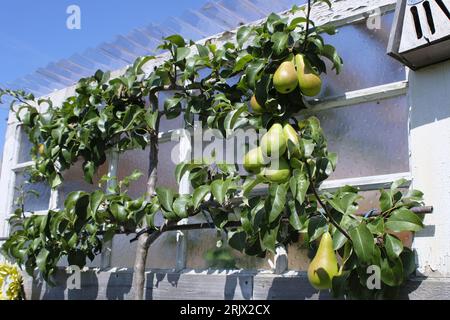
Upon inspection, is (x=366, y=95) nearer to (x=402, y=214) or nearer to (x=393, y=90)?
(x=393, y=90)

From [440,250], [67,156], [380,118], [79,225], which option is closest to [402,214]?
[440,250]

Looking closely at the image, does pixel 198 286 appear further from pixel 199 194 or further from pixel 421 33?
pixel 421 33

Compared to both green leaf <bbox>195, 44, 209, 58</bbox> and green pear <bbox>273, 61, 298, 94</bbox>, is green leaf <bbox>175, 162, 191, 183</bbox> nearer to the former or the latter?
green pear <bbox>273, 61, 298, 94</bbox>

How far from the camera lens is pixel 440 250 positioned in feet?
4.59

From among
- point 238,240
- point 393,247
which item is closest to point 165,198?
point 238,240

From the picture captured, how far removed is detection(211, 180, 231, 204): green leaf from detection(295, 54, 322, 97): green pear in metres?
0.35

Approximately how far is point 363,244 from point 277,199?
237mm

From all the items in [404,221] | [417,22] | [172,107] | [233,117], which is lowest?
[404,221]

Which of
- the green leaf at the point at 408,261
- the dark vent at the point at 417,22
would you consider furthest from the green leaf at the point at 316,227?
the dark vent at the point at 417,22

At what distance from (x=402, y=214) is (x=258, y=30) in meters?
0.78

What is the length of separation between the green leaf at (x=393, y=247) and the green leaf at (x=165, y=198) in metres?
0.68

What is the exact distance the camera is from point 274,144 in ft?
4.45

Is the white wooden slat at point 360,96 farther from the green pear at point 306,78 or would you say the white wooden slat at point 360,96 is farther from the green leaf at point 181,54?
the green leaf at point 181,54

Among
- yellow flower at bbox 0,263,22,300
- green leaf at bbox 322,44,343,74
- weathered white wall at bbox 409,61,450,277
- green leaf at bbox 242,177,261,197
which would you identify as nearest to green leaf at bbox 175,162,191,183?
green leaf at bbox 242,177,261,197
